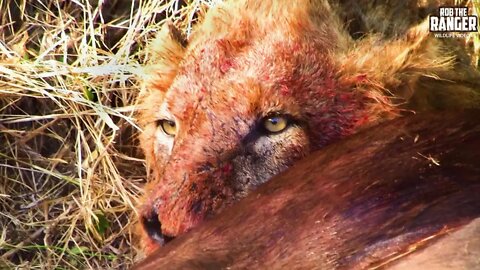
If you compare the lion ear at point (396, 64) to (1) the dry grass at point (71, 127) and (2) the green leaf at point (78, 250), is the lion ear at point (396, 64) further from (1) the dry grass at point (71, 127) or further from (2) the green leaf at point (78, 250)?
(2) the green leaf at point (78, 250)

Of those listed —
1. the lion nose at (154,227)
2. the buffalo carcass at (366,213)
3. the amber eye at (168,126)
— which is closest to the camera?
the buffalo carcass at (366,213)

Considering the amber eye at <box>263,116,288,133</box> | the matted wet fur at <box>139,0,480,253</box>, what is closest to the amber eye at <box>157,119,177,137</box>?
the matted wet fur at <box>139,0,480,253</box>

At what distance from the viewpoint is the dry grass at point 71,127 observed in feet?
10.6

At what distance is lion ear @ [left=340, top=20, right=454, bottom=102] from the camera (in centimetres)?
246

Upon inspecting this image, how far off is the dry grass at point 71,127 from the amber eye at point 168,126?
503 millimetres

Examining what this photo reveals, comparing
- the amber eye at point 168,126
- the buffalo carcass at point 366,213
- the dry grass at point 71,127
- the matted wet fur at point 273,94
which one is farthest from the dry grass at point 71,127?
the buffalo carcass at point 366,213

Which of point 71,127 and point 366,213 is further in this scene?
point 71,127

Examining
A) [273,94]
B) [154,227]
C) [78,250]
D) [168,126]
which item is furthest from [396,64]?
[78,250]

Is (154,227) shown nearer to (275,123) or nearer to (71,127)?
(275,123)

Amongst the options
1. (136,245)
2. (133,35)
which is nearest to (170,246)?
(136,245)

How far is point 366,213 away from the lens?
6.23 ft

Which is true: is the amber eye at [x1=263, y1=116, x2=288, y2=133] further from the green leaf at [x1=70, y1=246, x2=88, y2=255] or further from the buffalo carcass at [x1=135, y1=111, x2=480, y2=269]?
the green leaf at [x1=70, y1=246, x2=88, y2=255]

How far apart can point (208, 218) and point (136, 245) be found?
854mm

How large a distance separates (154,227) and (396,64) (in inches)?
31.3
